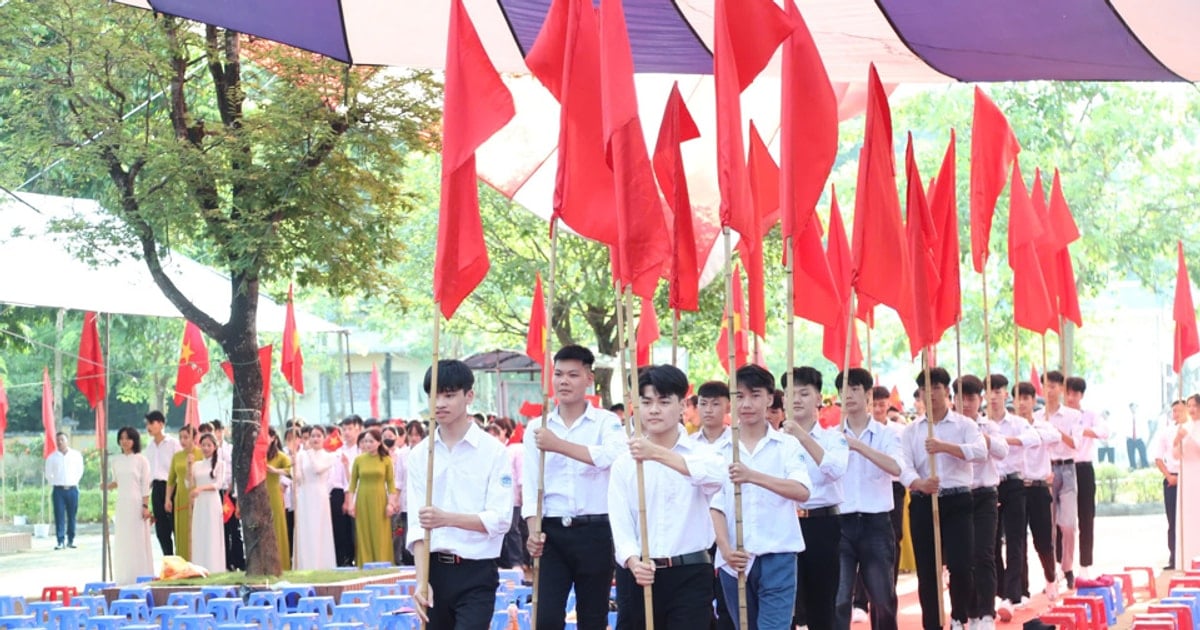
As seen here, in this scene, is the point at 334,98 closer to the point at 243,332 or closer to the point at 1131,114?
the point at 243,332

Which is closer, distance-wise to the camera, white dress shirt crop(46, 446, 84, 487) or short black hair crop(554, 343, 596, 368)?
short black hair crop(554, 343, 596, 368)

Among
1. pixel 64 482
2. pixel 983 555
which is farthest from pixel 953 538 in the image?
pixel 64 482

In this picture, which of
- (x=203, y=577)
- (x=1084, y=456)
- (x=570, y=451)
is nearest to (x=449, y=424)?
(x=570, y=451)

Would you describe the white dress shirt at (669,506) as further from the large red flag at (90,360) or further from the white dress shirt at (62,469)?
the white dress shirt at (62,469)

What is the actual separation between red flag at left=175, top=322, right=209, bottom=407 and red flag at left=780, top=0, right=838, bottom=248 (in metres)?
12.0

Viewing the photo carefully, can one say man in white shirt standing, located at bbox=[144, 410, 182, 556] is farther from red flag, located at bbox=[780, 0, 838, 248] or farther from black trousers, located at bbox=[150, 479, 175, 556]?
red flag, located at bbox=[780, 0, 838, 248]

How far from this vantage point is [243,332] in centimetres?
1536

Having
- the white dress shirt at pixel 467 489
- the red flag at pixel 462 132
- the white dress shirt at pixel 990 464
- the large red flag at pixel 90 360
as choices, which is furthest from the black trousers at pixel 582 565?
the large red flag at pixel 90 360

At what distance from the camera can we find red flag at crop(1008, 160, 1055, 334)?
13.1 meters

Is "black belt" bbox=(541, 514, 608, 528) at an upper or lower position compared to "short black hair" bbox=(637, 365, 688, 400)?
lower

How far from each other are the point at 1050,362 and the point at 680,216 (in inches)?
1067

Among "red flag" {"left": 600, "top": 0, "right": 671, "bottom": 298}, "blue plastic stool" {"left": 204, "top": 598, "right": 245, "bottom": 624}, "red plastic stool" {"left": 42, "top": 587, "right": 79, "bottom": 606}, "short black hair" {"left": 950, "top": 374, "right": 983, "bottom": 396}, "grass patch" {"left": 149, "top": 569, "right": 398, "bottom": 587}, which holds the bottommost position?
"grass patch" {"left": 149, "top": 569, "right": 398, "bottom": 587}

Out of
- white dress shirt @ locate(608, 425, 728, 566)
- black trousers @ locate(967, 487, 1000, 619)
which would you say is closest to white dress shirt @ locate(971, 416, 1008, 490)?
black trousers @ locate(967, 487, 1000, 619)

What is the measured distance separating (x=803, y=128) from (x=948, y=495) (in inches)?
134
